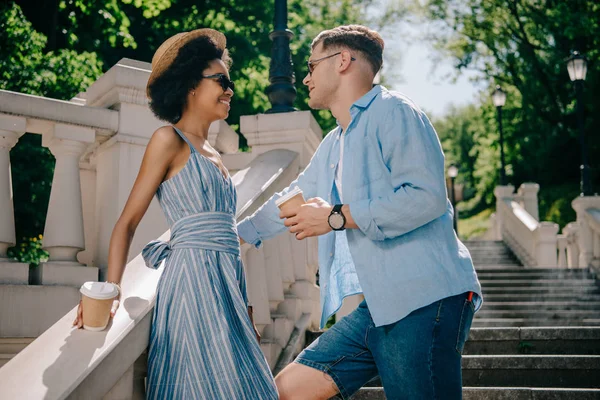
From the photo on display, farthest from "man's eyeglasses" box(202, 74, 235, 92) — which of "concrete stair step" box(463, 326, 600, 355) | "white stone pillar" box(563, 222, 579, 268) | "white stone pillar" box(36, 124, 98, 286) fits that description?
"white stone pillar" box(563, 222, 579, 268)

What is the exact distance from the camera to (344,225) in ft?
7.94

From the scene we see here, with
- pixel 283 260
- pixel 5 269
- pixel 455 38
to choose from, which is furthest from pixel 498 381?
pixel 455 38

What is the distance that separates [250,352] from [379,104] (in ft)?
3.49

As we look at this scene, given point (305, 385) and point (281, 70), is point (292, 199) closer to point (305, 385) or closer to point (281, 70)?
point (305, 385)

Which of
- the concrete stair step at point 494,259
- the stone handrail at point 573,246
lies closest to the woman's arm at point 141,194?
the stone handrail at point 573,246

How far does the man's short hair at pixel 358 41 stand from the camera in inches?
111

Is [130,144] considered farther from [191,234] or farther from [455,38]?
[455,38]

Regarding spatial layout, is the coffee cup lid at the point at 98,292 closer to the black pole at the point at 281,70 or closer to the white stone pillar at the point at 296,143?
the white stone pillar at the point at 296,143

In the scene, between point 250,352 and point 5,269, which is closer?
point 250,352

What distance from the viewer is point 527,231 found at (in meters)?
16.1

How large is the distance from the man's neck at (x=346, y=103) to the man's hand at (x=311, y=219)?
1.52 ft

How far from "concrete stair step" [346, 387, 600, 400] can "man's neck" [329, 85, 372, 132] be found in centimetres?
196

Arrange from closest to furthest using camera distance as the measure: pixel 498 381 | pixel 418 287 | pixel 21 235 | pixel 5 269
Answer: pixel 418 287
pixel 5 269
pixel 498 381
pixel 21 235

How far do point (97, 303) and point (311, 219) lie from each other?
785 mm
